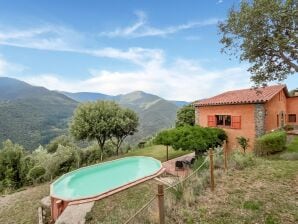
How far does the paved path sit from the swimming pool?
14.0 inches

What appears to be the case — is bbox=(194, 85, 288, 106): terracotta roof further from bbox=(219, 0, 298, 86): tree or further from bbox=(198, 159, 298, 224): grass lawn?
bbox=(198, 159, 298, 224): grass lawn

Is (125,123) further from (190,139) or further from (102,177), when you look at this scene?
(190,139)

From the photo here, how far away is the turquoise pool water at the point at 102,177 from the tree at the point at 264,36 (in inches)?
376

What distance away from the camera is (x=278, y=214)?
21.9 feet

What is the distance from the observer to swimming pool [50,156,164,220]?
12.0 m

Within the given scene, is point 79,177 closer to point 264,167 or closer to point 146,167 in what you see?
point 146,167

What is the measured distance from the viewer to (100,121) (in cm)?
2594

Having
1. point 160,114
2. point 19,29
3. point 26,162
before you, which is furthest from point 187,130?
point 160,114

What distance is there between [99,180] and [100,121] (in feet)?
29.8

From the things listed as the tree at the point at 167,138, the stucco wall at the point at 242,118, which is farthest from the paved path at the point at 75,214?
the stucco wall at the point at 242,118

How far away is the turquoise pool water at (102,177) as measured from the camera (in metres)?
A: 14.9

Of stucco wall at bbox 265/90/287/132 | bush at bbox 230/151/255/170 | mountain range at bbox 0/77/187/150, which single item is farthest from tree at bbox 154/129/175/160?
mountain range at bbox 0/77/187/150

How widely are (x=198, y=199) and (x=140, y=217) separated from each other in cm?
234

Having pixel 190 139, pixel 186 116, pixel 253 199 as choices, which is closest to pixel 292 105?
pixel 186 116
